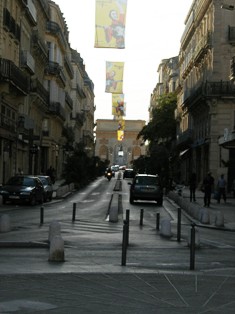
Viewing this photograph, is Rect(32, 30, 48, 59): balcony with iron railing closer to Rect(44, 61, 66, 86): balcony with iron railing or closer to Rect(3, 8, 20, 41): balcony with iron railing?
Rect(44, 61, 66, 86): balcony with iron railing

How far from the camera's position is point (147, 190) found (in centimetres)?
3706

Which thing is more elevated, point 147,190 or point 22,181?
point 22,181

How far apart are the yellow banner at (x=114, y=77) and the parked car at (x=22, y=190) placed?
664 inches

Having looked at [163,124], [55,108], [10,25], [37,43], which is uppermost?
[37,43]

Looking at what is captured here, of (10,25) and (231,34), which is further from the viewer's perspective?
(231,34)

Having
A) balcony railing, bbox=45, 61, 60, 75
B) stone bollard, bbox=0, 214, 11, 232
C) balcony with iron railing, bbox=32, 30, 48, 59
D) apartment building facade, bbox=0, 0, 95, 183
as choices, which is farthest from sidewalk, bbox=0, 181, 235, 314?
balcony railing, bbox=45, 61, 60, 75

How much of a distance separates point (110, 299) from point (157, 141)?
8409 centimetres

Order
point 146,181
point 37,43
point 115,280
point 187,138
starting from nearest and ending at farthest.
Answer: point 115,280, point 146,181, point 37,43, point 187,138

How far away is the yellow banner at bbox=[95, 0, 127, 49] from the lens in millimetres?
29000

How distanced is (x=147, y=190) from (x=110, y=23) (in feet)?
36.4

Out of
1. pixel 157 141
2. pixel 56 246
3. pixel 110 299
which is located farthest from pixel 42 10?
pixel 110 299

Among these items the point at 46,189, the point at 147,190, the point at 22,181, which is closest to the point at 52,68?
the point at 46,189

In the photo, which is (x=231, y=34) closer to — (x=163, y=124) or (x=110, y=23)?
(x=110, y=23)

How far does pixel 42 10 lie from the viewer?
2413 inches
